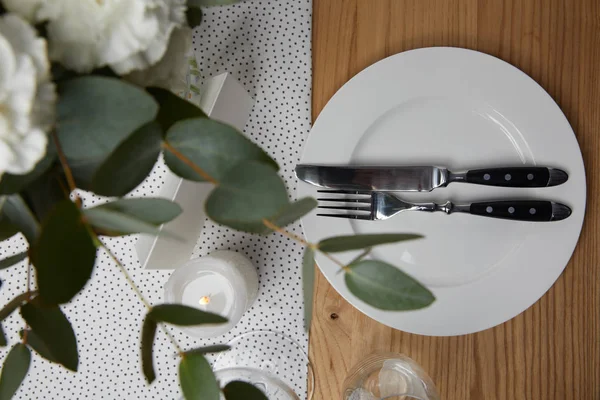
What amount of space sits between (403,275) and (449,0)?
1.60 feet

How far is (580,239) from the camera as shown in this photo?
621 mm

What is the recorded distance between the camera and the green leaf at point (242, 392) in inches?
13.4

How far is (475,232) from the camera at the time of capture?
2.02 ft

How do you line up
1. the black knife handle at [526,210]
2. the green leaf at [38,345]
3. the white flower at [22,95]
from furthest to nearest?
1. the black knife handle at [526,210]
2. the green leaf at [38,345]
3. the white flower at [22,95]

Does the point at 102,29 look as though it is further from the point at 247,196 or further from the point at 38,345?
the point at 38,345

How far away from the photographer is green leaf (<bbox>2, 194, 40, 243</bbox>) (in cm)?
33

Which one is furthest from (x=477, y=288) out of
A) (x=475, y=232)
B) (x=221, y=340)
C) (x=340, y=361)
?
(x=221, y=340)

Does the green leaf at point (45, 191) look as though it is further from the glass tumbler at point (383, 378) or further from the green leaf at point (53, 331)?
the glass tumbler at point (383, 378)

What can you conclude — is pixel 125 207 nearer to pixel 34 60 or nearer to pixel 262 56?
pixel 34 60

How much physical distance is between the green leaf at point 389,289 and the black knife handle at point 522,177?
354mm

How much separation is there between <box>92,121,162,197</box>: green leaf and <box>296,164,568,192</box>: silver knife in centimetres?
33

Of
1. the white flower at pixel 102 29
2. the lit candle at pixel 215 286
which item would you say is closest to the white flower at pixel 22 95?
the white flower at pixel 102 29

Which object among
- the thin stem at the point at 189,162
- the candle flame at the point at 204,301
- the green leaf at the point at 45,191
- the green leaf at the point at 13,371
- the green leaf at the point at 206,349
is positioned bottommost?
the candle flame at the point at 204,301

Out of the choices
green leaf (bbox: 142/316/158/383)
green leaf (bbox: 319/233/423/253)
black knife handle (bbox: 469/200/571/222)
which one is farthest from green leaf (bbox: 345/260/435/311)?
black knife handle (bbox: 469/200/571/222)
